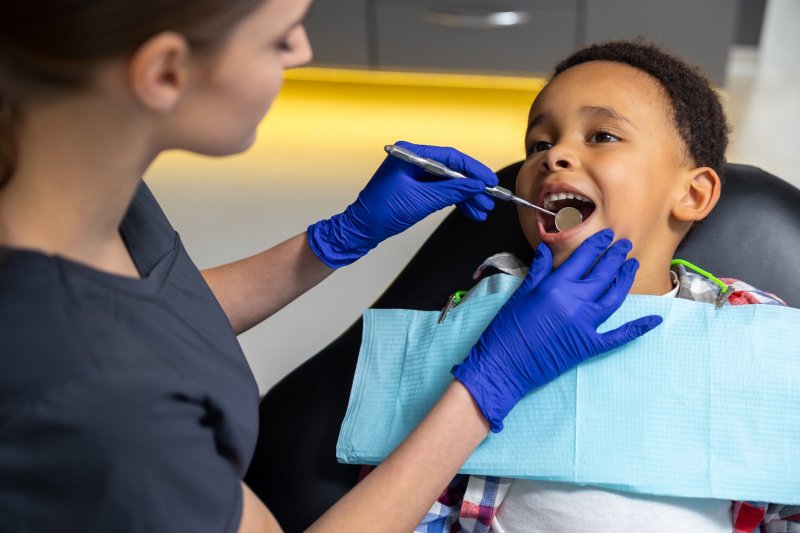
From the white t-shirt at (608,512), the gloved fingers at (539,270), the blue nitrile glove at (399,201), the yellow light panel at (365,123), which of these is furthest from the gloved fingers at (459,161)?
the yellow light panel at (365,123)

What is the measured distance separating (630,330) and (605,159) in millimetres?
263

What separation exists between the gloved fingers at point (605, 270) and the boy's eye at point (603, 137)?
6.9 inches

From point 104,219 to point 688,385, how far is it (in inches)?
31.2

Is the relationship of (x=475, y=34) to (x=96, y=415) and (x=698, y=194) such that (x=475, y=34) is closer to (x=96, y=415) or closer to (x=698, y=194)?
(x=698, y=194)

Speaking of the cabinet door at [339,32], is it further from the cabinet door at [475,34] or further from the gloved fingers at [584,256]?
the gloved fingers at [584,256]

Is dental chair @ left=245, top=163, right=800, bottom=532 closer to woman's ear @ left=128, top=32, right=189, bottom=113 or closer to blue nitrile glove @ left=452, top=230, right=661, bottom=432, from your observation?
blue nitrile glove @ left=452, top=230, right=661, bottom=432

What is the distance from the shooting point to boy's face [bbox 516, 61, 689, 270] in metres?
1.26

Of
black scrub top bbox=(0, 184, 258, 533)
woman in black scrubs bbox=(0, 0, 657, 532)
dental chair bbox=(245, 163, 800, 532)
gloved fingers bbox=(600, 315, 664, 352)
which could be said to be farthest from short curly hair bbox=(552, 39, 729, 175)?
black scrub top bbox=(0, 184, 258, 533)

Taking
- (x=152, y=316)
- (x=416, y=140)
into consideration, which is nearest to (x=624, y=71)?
(x=152, y=316)

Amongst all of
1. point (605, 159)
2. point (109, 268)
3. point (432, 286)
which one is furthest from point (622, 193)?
point (109, 268)

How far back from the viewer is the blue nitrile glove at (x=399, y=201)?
131 centimetres

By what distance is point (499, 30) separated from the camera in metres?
3.33

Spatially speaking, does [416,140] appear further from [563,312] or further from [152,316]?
[152,316]

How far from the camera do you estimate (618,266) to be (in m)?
1.17
